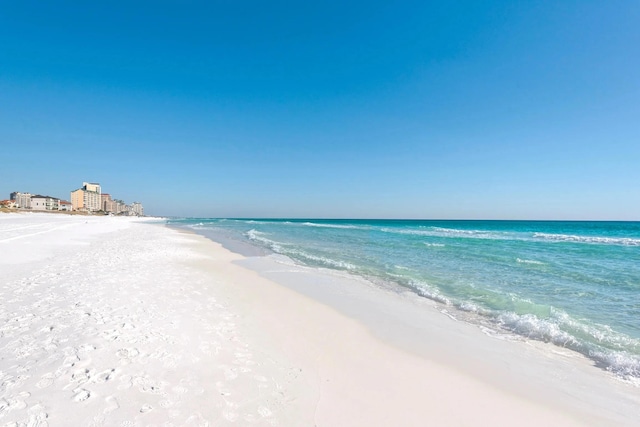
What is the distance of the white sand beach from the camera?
125 inches

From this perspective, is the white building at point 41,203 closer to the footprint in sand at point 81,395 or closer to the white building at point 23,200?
the white building at point 23,200

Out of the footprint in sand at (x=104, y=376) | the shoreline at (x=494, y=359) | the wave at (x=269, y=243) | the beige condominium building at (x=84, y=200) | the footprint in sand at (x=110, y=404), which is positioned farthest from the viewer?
the beige condominium building at (x=84, y=200)

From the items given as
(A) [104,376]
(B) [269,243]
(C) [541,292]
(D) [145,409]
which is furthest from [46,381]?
(B) [269,243]

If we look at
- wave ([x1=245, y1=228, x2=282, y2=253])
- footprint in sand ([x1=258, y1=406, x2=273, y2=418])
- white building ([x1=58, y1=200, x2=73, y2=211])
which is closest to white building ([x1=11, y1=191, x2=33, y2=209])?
white building ([x1=58, y1=200, x2=73, y2=211])

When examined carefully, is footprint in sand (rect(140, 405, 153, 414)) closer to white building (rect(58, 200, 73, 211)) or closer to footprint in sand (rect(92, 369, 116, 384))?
footprint in sand (rect(92, 369, 116, 384))

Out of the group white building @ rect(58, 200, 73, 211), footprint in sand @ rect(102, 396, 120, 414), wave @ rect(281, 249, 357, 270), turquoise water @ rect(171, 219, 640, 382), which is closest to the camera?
footprint in sand @ rect(102, 396, 120, 414)

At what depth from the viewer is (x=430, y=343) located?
5496mm

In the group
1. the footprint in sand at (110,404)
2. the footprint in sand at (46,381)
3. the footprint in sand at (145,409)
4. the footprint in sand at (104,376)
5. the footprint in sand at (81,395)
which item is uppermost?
the footprint in sand at (46,381)

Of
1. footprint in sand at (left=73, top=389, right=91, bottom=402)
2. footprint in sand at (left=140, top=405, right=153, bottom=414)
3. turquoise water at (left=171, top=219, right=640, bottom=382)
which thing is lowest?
turquoise water at (left=171, top=219, right=640, bottom=382)

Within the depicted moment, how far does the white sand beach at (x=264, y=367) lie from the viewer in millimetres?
3164

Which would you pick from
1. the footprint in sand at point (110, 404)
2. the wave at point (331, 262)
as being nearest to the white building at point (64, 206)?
the wave at point (331, 262)

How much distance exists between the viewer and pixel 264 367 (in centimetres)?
412

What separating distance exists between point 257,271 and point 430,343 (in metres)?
8.01

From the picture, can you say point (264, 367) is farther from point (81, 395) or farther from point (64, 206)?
point (64, 206)
